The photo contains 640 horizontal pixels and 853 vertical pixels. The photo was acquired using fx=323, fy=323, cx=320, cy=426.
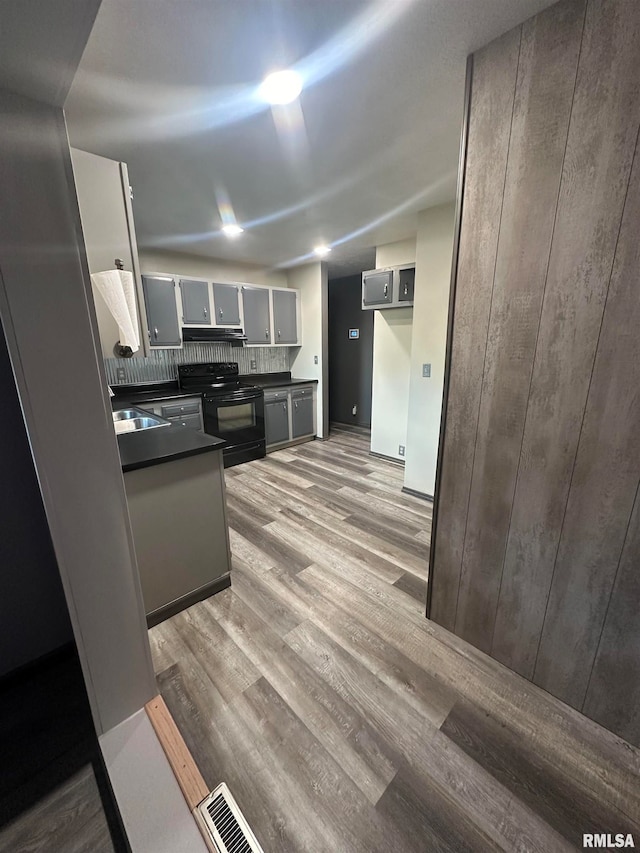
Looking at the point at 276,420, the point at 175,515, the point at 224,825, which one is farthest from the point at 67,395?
the point at 276,420

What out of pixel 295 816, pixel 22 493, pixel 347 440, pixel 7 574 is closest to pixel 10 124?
pixel 22 493

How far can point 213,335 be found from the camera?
3934 millimetres

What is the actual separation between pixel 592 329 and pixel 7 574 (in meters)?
2.45

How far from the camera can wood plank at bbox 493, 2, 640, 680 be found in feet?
3.18

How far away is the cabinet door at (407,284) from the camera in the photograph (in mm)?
3120

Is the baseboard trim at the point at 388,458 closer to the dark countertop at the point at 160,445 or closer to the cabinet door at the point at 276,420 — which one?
the cabinet door at the point at 276,420

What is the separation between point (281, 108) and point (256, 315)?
295 centimetres

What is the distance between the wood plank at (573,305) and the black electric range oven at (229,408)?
3.16m

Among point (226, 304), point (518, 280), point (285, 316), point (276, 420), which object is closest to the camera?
point (518, 280)

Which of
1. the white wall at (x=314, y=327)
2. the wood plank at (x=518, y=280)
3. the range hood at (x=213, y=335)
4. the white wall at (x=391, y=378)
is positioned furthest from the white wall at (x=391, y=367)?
the wood plank at (x=518, y=280)

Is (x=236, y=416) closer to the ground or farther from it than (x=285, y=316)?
closer to the ground

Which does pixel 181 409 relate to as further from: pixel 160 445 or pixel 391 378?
pixel 391 378

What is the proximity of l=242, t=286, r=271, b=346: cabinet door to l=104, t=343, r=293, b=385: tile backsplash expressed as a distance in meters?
0.36

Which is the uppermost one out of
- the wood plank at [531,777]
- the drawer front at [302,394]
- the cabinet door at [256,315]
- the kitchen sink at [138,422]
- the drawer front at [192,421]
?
the cabinet door at [256,315]
